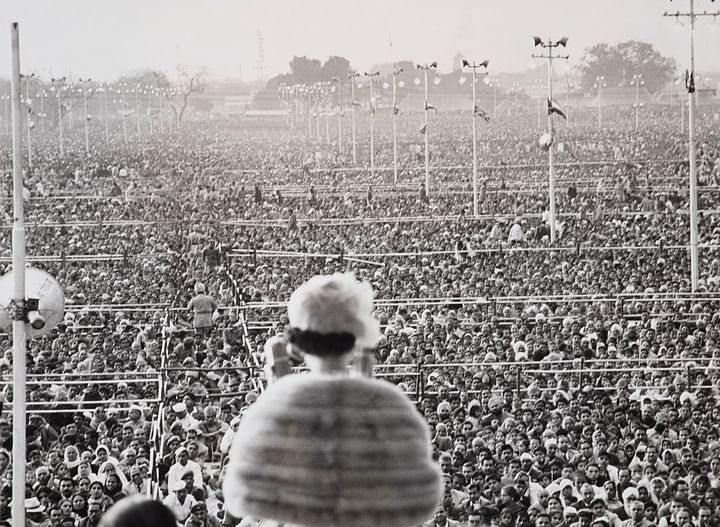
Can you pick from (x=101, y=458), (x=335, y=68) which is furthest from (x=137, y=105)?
(x=101, y=458)

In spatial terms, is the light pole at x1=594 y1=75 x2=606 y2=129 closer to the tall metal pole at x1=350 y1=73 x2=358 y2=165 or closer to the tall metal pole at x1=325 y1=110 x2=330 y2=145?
the tall metal pole at x1=350 y1=73 x2=358 y2=165

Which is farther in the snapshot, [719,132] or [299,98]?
[299,98]

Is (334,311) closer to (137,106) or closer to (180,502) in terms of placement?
(180,502)

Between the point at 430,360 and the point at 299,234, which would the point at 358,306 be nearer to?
the point at 430,360

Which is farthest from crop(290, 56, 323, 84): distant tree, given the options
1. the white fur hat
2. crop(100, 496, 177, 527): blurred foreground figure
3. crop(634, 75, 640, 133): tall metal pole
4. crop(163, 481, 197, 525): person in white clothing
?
crop(100, 496, 177, 527): blurred foreground figure

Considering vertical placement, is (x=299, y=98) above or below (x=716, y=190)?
above

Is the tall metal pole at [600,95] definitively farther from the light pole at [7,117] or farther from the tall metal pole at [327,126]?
the light pole at [7,117]

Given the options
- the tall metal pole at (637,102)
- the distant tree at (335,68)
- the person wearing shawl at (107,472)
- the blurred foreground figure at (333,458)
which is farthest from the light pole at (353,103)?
the blurred foreground figure at (333,458)

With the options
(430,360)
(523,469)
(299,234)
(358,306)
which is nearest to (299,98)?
(299,234)
